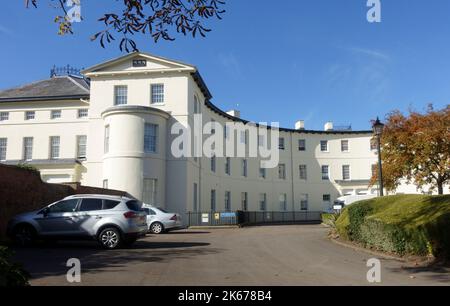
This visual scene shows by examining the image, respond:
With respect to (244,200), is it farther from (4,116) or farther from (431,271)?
(431,271)

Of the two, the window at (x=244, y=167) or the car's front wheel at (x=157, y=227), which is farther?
the window at (x=244, y=167)

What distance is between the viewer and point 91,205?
1600cm

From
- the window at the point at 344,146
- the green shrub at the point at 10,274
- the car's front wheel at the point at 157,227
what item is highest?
the window at the point at 344,146

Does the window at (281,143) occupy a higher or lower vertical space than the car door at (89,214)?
higher

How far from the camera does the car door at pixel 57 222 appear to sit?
51.5 feet

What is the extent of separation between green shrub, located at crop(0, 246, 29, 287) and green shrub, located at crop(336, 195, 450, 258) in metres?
10.3

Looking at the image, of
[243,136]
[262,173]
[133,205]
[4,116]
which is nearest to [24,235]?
[133,205]

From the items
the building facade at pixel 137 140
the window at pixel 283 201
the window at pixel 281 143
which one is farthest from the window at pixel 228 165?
the window at pixel 281 143

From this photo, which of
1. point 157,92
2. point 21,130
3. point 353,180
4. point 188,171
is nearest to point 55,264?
point 188,171

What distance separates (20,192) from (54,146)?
72.6 feet

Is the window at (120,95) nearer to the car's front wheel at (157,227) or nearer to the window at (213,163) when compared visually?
the window at (213,163)

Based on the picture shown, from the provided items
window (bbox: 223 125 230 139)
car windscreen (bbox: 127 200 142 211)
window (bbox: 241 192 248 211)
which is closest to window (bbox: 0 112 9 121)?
window (bbox: 223 125 230 139)

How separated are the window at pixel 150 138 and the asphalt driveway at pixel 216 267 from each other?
1651 cm

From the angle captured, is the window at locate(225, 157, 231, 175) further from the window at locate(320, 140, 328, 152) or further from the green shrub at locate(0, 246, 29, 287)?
the green shrub at locate(0, 246, 29, 287)
